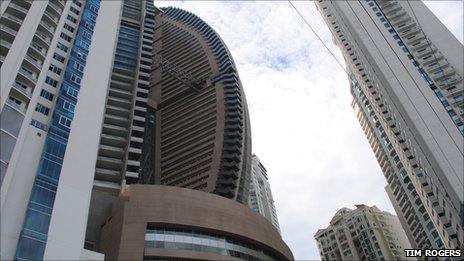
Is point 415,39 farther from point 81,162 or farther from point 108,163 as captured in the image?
point 81,162

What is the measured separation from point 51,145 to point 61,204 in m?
6.62

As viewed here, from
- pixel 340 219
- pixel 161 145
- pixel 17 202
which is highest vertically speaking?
pixel 161 145

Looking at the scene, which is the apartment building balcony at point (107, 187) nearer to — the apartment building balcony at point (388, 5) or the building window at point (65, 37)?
the building window at point (65, 37)

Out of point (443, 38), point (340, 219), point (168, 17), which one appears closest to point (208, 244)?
point (443, 38)

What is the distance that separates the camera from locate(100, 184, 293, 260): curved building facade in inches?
1868

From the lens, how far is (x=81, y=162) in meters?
43.6

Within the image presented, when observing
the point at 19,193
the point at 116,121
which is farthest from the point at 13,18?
the point at 19,193

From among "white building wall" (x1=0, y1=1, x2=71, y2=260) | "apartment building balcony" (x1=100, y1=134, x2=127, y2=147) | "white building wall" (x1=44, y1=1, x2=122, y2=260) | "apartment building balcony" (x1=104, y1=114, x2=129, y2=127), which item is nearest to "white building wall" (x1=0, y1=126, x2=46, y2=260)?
"white building wall" (x1=0, y1=1, x2=71, y2=260)

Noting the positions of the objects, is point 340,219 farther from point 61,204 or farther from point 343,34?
point 61,204

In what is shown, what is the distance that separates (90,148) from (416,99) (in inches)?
1873

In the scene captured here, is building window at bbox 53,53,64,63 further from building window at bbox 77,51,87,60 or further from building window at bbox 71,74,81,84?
building window at bbox 71,74,81,84

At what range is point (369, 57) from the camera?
78.6 meters

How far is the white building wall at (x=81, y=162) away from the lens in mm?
37000

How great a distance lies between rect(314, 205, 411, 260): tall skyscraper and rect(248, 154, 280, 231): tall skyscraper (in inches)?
1125
